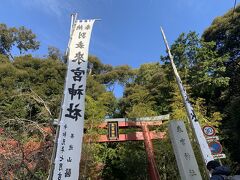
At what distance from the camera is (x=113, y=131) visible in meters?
14.6

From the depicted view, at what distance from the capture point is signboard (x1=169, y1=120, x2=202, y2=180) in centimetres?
709

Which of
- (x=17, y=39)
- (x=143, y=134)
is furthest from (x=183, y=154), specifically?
(x=17, y=39)

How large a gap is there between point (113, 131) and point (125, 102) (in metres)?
8.72

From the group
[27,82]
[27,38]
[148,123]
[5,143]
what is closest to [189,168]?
[5,143]

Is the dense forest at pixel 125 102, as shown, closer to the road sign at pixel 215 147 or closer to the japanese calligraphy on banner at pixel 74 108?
the japanese calligraphy on banner at pixel 74 108

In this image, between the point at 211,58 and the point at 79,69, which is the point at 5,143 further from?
the point at 211,58

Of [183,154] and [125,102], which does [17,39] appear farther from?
[183,154]

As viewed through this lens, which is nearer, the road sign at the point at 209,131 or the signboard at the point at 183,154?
the signboard at the point at 183,154

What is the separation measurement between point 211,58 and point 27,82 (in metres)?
11.9

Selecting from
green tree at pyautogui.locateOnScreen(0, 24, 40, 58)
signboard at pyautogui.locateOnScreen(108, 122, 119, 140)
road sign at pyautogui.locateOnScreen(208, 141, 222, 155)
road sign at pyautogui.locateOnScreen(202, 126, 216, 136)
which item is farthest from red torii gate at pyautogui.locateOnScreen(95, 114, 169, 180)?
green tree at pyautogui.locateOnScreen(0, 24, 40, 58)

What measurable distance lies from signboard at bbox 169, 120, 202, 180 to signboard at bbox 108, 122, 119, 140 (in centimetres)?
697

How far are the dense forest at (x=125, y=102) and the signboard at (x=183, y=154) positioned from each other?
11.9 ft

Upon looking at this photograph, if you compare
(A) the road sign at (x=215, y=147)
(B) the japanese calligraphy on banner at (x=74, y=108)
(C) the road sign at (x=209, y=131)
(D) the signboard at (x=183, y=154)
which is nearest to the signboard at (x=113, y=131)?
(D) the signboard at (x=183, y=154)

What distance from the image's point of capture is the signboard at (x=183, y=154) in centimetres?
709
